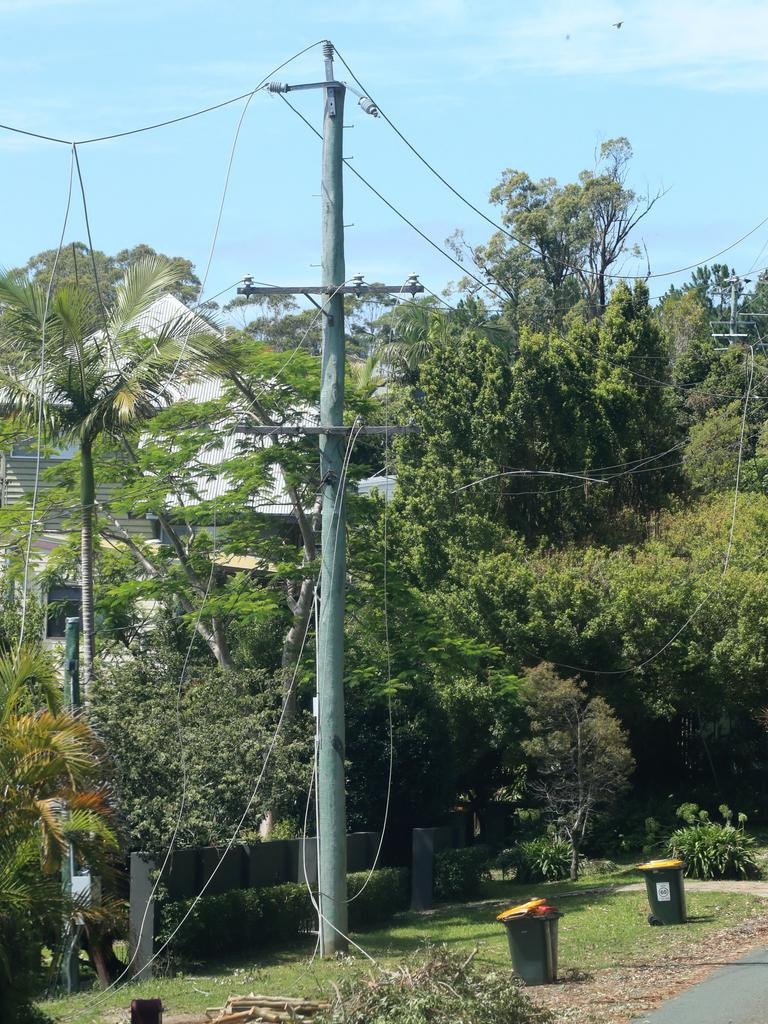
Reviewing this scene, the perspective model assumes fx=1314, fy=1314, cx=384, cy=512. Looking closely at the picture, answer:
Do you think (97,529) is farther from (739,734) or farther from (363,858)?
(739,734)

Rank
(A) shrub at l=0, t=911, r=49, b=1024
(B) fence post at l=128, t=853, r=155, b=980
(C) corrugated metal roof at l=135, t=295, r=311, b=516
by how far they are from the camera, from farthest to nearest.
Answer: (C) corrugated metal roof at l=135, t=295, r=311, b=516 < (B) fence post at l=128, t=853, r=155, b=980 < (A) shrub at l=0, t=911, r=49, b=1024

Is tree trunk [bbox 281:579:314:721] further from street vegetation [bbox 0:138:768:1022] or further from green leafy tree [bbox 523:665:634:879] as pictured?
green leafy tree [bbox 523:665:634:879]

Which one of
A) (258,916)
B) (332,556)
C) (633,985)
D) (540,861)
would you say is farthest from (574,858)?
(633,985)

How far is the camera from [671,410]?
120 ft

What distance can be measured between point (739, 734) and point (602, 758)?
7700mm

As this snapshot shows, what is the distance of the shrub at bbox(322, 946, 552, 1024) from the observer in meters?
11.0

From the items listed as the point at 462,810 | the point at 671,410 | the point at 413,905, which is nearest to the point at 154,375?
the point at 413,905

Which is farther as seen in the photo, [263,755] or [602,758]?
[602,758]

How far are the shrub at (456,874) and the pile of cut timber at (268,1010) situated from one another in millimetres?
11212

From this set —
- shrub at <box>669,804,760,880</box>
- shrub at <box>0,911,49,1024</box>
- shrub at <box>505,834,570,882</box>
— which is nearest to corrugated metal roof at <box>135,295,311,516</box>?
shrub at <box>0,911,49,1024</box>

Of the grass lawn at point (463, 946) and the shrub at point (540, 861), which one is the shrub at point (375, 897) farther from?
the shrub at point (540, 861)

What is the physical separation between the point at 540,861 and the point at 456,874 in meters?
2.87

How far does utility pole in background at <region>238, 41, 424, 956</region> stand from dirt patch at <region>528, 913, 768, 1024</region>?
364 centimetres

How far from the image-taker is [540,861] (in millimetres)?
25734
